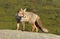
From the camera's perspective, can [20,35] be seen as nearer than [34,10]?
Yes

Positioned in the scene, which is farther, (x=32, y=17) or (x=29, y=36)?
(x=32, y=17)

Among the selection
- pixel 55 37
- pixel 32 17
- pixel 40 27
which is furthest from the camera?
pixel 40 27

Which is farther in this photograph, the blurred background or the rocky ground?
the blurred background

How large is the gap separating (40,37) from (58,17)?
181 cm

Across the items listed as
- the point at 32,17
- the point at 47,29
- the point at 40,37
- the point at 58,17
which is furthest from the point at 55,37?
the point at 58,17

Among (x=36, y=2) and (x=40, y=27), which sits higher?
(x=36, y=2)

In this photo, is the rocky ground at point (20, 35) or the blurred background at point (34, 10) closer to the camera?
the rocky ground at point (20, 35)

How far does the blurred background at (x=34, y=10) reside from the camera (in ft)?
18.1

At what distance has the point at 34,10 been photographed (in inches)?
221

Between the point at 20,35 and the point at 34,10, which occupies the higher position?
the point at 34,10

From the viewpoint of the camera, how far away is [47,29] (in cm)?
526

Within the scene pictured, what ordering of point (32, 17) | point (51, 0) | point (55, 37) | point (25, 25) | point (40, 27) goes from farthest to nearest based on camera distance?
point (51, 0) → point (25, 25) → point (40, 27) → point (32, 17) → point (55, 37)

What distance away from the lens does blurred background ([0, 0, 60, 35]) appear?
553cm

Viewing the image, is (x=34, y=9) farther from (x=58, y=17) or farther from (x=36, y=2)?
(x=58, y=17)
